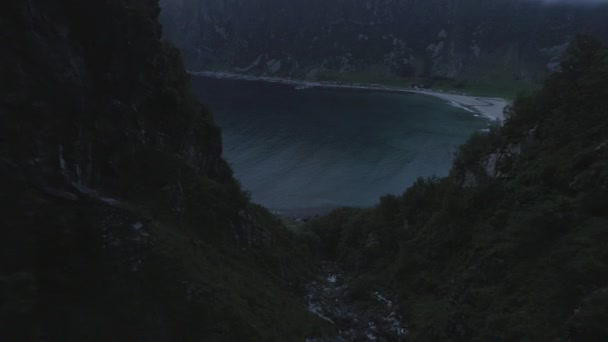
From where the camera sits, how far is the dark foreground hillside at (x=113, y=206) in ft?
66.2

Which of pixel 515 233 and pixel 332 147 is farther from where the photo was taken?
pixel 332 147

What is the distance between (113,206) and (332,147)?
9586 centimetres

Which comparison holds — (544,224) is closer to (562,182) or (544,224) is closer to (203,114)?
(562,182)

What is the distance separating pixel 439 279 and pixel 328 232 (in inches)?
864

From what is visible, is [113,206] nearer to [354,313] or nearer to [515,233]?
[354,313]

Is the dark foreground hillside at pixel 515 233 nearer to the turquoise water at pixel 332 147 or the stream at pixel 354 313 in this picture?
the stream at pixel 354 313

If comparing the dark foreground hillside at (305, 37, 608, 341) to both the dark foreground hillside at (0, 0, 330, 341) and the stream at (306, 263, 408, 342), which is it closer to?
the stream at (306, 263, 408, 342)

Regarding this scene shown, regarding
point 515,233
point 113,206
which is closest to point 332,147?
point 515,233

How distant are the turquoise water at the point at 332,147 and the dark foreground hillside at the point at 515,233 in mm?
35720

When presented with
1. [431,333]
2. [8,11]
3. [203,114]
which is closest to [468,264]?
[431,333]

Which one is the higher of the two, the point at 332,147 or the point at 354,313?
the point at 354,313

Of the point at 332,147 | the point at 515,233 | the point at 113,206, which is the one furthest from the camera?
the point at 332,147

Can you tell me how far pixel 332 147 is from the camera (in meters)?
119

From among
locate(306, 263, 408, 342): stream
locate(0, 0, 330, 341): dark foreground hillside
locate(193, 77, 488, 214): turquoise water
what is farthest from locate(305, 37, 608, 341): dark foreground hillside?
locate(193, 77, 488, 214): turquoise water
